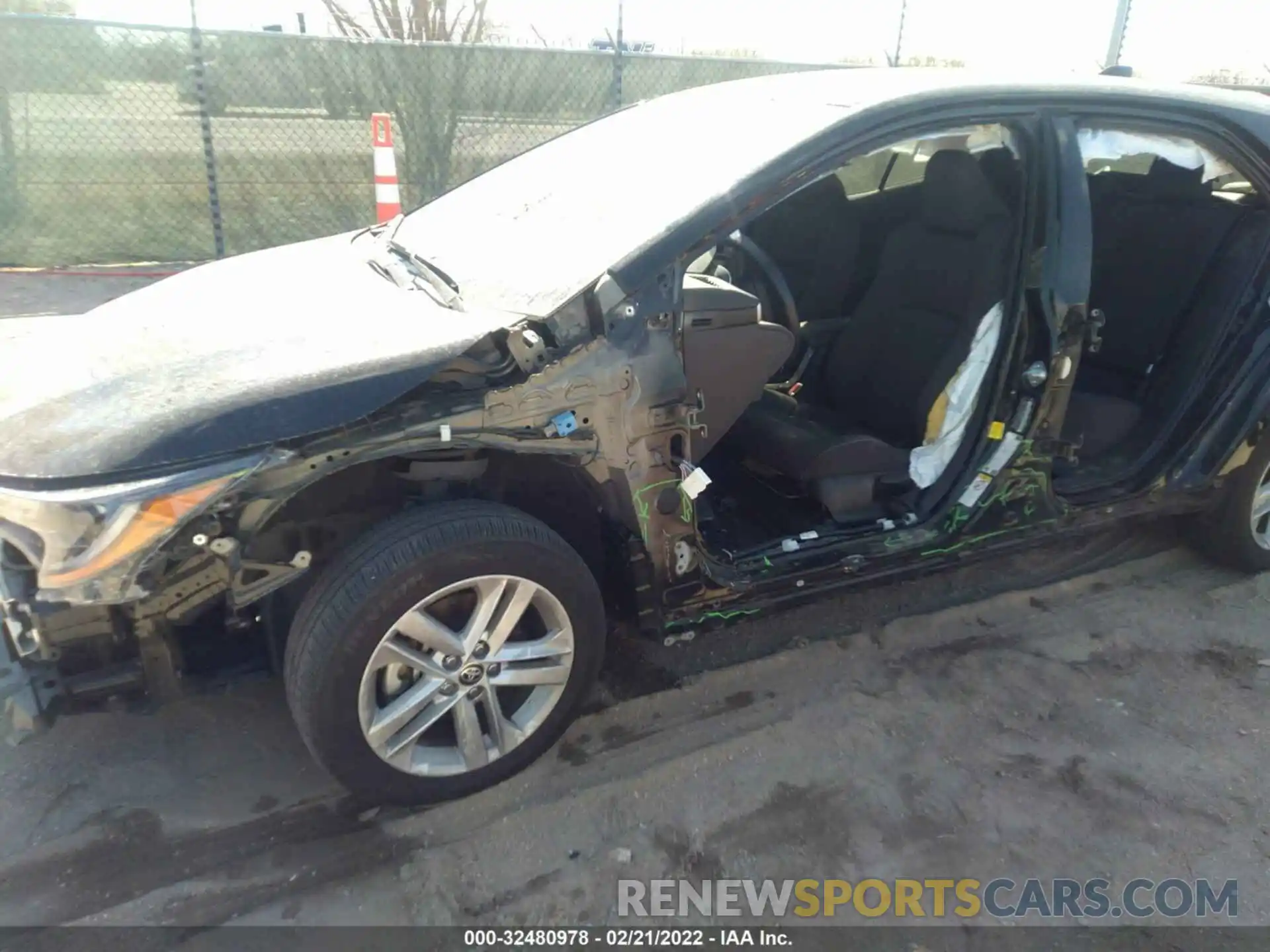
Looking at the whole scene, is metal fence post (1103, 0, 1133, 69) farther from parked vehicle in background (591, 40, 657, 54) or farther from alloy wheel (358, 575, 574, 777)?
alloy wheel (358, 575, 574, 777)

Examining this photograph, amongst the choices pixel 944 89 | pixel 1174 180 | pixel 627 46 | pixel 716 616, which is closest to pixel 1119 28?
pixel 627 46

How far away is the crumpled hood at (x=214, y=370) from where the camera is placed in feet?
6.40

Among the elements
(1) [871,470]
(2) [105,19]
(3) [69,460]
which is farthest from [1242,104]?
(2) [105,19]

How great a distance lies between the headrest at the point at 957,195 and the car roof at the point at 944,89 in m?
0.31

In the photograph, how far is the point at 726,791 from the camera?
2518 mm

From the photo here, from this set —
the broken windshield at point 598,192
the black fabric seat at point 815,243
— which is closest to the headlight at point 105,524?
the broken windshield at point 598,192

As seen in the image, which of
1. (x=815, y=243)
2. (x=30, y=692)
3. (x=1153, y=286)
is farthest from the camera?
(x=815, y=243)

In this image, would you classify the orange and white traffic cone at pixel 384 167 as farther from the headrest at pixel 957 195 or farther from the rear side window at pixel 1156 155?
the rear side window at pixel 1156 155

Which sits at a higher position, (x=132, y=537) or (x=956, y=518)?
(x=132, y=537)

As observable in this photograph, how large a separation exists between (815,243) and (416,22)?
7.50 m

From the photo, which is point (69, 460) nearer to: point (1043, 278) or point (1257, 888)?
point (1043, 278)

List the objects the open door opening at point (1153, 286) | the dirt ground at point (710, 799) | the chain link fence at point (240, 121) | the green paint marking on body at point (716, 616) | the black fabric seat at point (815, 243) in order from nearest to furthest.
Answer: the dirt ground at point (710, 799)
the green paint marking on body at point (716, 616)
the open door opening at point (1153, 286)
the black fabric seat at point (815, 243)
the chain link fence at point (240, 121)

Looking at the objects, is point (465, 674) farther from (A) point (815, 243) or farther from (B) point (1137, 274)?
(B) point (1137, 274)

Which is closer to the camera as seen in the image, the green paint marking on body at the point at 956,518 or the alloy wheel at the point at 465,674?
the alloy wheel at the point at 465,674
